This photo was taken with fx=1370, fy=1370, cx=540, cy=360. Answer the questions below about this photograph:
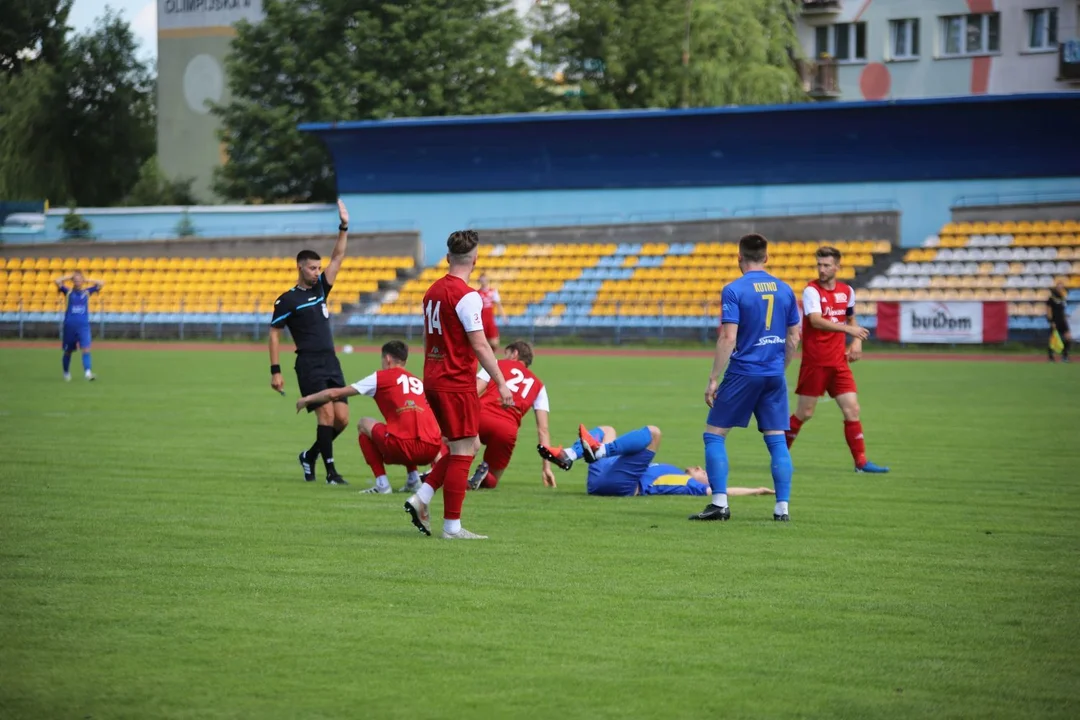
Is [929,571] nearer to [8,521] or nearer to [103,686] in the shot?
[103,686]

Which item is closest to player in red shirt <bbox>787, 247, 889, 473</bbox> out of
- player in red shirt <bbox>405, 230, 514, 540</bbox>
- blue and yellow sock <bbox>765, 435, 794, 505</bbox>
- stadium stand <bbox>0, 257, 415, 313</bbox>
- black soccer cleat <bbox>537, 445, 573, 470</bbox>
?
blue and yellow sock <bbox>765, 435, 794, 505</bbox>

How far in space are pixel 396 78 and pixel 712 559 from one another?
48.5 meters

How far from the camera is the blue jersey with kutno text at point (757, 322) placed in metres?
9.72

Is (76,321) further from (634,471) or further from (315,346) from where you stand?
(634,471)

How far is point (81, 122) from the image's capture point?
67875 millimetres

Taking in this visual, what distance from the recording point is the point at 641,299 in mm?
39750

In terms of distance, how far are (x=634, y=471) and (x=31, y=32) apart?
6734cm

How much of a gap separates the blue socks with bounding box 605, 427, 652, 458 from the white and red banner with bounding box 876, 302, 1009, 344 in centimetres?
2507

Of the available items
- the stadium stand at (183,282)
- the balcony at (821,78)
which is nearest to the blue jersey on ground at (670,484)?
the stadium stand at (183,282)

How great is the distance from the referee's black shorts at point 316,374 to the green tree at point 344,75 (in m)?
42.1

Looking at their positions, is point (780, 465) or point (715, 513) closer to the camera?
point (780, 465)

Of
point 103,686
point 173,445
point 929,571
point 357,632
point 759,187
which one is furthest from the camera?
point 759,187

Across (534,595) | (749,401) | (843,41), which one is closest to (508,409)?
(749,401)

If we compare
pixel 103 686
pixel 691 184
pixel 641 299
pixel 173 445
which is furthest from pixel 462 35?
pixel 103 686
